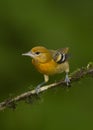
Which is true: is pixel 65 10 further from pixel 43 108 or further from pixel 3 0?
pixel 43 108

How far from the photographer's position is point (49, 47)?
35.2 ft

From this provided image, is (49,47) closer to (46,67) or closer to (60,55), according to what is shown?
(60,55)

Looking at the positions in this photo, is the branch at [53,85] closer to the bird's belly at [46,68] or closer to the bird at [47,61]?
the bird at [47,61]

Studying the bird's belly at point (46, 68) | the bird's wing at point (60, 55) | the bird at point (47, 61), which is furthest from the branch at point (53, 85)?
the bird's wing at point (60, 55)

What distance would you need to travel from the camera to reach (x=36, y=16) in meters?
11.0

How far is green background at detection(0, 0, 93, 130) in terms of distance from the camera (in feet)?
33.8

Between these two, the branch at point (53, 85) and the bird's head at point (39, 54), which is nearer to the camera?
the branch at point (53, 85)

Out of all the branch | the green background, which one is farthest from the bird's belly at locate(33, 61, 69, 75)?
the green background

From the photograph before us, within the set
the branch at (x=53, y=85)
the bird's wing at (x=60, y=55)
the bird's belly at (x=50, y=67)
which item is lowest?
the branch at (x=53, y=85)

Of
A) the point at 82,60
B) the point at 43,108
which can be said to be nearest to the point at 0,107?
the point at 43,108

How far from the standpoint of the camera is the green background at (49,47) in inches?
405

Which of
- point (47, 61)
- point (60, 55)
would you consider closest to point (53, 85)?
point (47, 61)

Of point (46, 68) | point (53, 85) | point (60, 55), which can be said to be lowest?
point (53, 85)

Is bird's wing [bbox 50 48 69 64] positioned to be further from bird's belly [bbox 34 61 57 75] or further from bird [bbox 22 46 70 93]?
bird's belly [bbox 34 61 57 75]
